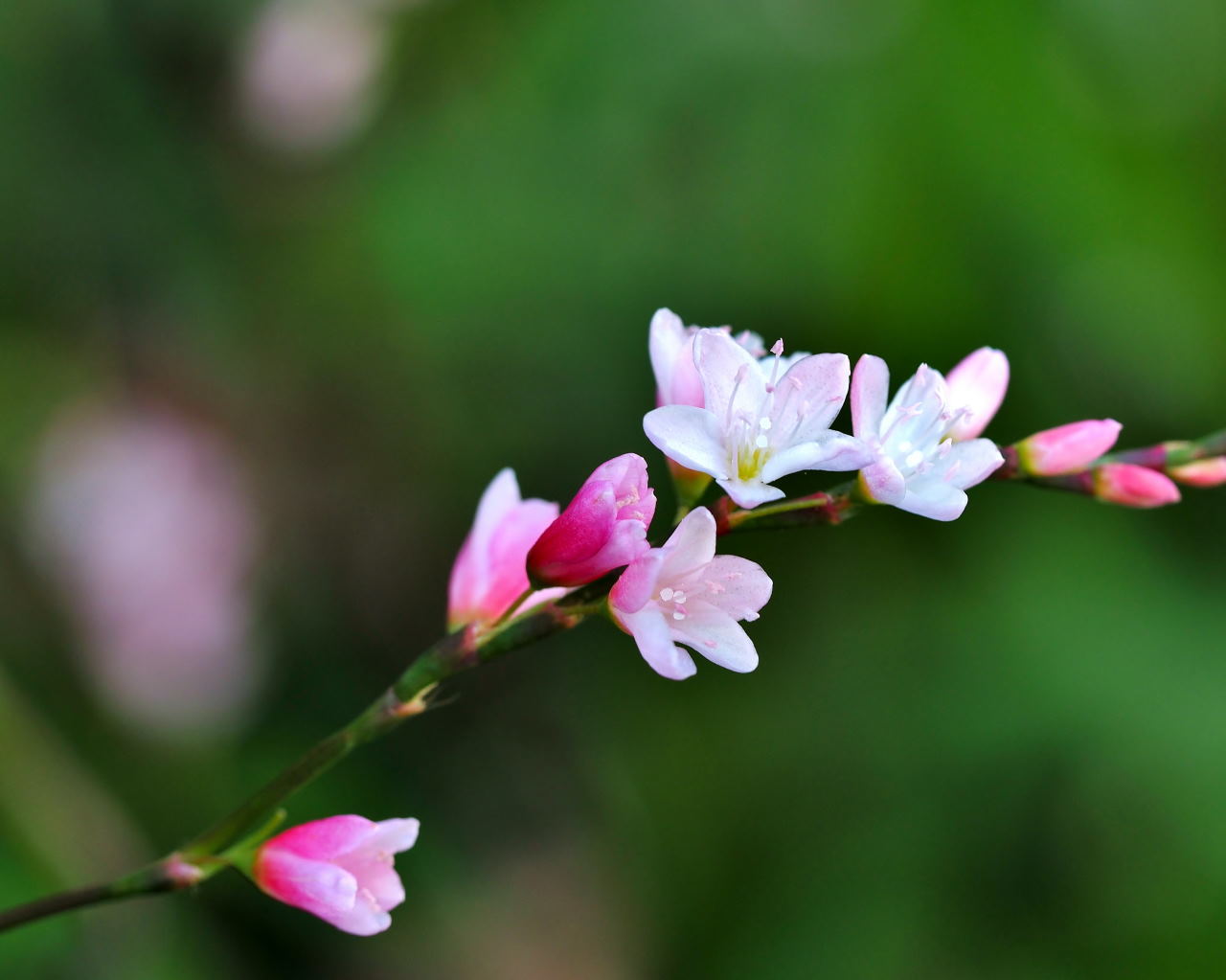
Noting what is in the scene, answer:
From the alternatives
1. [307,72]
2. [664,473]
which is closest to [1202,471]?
[664,473]

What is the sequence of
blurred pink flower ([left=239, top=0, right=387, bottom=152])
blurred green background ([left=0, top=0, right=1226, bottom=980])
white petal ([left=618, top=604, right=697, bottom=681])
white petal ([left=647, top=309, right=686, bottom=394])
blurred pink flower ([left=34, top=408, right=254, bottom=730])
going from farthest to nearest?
blurred pink flower ([left=239, top=0, right=387, bottom=152]) < blurred pink flower ([left=34, top=408, right=254, bottom=730]) < blurred green background ([left=0, top=0, right=1226, bottom=980]) < white petal ([left=647, top=309, right=686, bottom=394]) < white petal ([left=618, top=604, right=697, bottom=681])

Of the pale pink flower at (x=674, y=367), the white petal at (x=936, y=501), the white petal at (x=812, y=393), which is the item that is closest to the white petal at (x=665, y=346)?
the pale pink flower at (x=674, y=367)

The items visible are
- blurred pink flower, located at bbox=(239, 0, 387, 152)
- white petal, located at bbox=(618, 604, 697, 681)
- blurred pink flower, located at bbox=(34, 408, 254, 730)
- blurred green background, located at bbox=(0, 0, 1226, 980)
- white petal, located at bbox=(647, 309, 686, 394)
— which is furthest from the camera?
blurred pink flower, located at bbox=(239, 0, 387, 152)

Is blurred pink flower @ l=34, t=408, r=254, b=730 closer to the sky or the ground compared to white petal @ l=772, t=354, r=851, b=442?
closer to the ground

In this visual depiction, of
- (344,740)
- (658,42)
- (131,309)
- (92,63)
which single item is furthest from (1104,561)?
(92,63)

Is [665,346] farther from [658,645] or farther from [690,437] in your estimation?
[658,645]

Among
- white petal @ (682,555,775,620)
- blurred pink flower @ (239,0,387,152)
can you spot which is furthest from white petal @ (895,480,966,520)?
blurred pink flower @ (239,0,387,152)

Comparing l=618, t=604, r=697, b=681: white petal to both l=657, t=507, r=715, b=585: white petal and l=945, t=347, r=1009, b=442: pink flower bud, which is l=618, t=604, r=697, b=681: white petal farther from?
l=945, t=347, r=1009, b=442: pink flower bud

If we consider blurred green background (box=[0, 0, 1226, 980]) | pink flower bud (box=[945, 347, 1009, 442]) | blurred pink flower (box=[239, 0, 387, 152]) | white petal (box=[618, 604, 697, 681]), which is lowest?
blurred green background (box=[0, 0, 1226, 980])
